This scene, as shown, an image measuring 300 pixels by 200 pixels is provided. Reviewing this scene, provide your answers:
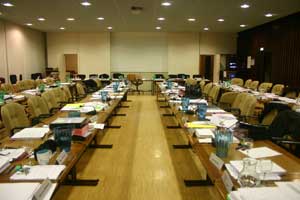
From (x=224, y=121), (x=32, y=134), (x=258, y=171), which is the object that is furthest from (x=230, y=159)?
(x=32, y=134)

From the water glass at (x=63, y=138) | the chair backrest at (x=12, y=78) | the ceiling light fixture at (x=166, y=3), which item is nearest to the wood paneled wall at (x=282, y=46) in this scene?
the ceiling light fixture at (x=166, y=3)

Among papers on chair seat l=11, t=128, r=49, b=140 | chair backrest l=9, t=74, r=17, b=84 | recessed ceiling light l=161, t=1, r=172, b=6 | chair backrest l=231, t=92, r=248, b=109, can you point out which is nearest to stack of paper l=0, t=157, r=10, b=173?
papers on chair seat l=11, t=128, r=49, b=140

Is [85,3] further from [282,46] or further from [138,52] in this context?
[138,52]

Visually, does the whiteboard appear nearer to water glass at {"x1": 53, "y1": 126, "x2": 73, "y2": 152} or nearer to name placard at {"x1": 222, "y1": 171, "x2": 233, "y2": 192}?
water glass at {"x1": 53, "y1": 126, "x2": 73, "y2": 152}

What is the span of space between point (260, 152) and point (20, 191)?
5.44ft

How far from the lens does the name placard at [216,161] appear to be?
6.10ft

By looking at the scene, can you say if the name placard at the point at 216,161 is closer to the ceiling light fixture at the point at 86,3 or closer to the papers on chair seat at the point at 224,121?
the papers on chair seat at the point at 224,121

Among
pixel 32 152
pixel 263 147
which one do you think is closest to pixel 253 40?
pixel 263 147

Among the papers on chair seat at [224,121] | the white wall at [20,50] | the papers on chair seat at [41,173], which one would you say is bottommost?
the papers on chair seat at [41,173]

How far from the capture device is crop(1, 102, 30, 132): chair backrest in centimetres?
330

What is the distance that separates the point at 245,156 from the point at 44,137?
1.71m

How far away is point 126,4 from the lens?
705 centimetres

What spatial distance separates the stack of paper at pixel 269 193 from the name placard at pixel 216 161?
0.41m

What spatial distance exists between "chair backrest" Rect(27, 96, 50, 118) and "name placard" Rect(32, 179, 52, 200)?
2829mm
